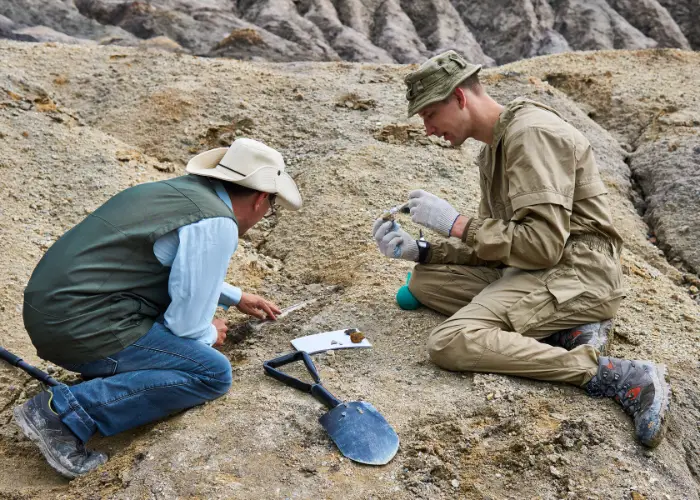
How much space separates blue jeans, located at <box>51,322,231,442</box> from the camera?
2.46 metres

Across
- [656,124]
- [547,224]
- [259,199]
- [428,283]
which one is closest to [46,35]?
[656,124]

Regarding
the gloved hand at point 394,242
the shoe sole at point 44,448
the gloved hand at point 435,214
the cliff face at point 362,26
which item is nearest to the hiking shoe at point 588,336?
the gloved hand at point 435,214

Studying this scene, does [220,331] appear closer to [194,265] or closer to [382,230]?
[194,265]

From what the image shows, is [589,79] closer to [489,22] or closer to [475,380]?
[475,380]

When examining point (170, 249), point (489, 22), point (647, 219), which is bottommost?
point (489, 22)

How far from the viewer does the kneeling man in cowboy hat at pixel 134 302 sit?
94.7 inches

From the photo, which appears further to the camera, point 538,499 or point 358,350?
point 358,350

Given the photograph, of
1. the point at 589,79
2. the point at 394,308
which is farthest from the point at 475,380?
the point at 589,79

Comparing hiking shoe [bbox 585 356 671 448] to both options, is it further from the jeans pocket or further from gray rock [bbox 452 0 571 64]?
gray rock [bbox 452 0 571 64]

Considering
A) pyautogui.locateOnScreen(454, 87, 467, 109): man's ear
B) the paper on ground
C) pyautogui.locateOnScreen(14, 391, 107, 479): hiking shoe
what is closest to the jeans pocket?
pyautogui.locateOnScreen(14, 391, 107, 479): hiking shoe

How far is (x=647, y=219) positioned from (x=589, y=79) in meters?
2.90

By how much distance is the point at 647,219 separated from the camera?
5.74 m

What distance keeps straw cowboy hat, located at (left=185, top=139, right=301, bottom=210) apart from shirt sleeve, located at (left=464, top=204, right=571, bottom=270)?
92 cm

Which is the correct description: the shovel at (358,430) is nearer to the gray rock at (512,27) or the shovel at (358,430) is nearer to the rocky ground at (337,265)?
the rocky ground at (337,265)
